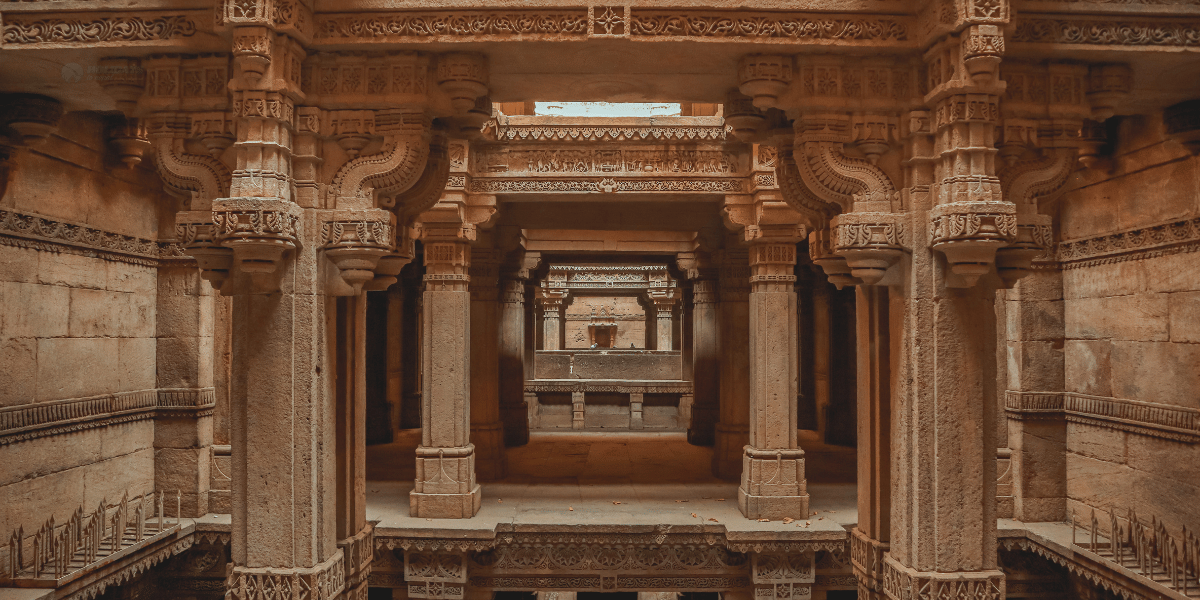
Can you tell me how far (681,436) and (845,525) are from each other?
25.2 ft

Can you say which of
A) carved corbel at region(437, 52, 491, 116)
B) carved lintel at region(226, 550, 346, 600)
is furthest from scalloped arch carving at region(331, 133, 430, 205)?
carved lintel at region(226, 550, 346, 600)

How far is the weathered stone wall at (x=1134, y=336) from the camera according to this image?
5672mm

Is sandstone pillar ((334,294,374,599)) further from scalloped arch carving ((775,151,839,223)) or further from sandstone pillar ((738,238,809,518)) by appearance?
sandstone pillar ((738,238,809,518))

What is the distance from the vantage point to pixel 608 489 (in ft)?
30.7

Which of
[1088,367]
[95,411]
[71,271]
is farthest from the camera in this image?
[1088,367]

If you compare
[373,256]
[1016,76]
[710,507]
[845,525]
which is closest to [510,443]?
[710,507]

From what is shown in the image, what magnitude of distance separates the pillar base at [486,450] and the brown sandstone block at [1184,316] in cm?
739

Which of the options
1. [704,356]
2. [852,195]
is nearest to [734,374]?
[704,356]

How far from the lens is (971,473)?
3.92 m

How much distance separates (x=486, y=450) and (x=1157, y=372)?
23.9 feet

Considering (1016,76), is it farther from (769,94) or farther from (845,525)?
(845,525)

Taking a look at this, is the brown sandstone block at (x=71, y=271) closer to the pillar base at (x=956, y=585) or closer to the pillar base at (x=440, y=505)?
the pillar base at (x=440, y=505)

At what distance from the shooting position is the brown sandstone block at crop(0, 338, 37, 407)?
5.48m

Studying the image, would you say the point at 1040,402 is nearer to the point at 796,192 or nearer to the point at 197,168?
the point at 796,192
